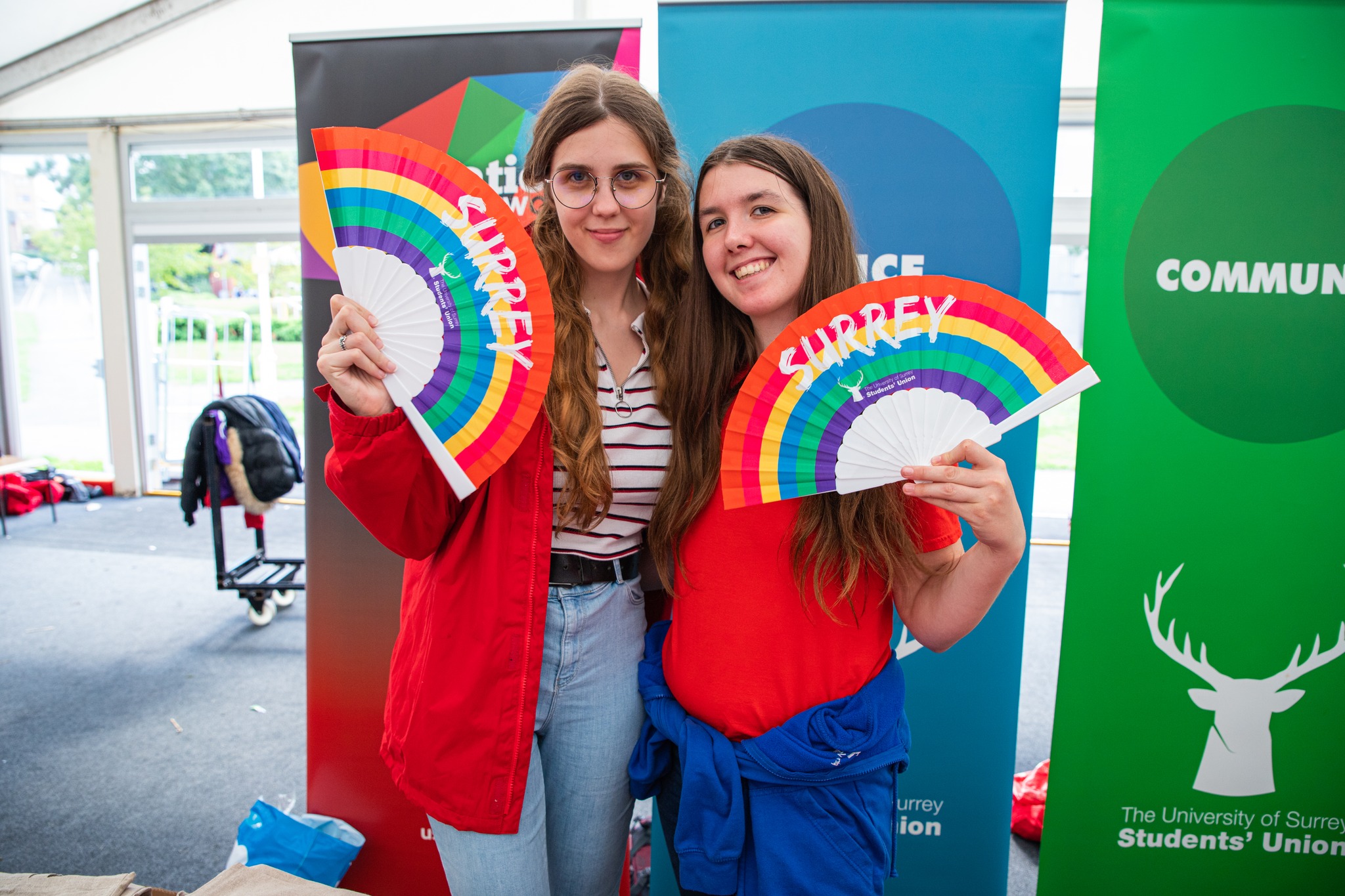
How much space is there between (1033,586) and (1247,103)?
373cm

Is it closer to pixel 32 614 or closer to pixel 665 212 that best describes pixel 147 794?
pixel 32 614

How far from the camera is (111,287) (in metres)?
6.35

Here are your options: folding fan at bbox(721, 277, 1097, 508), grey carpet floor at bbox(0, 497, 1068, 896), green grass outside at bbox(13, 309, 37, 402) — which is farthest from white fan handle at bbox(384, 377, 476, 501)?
green grass outside at bbox(13, 309, 37, 402)

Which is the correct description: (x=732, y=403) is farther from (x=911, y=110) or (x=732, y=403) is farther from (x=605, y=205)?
(x=911, y=110)

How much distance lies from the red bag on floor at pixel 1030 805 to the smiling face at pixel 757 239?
7.27ft

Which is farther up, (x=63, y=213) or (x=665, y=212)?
(x=63, y=213)

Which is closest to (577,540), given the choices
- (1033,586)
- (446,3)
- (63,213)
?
(1033,586)

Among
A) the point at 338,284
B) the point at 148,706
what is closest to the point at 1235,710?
the point at 338,284

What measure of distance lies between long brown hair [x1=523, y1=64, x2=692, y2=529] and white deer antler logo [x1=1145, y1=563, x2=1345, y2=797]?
1596 mm

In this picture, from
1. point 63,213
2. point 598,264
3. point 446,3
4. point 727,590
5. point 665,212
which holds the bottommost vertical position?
point 727,590

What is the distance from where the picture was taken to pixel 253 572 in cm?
438

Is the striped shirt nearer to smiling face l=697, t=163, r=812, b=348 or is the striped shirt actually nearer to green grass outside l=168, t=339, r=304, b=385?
smiling face l=697, t=163, r=812, b=348

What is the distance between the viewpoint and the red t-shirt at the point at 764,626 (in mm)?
1108

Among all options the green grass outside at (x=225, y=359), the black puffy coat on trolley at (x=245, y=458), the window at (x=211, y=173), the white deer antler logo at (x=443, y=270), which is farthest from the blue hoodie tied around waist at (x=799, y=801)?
the green grass outside at (x=225, y=359)
